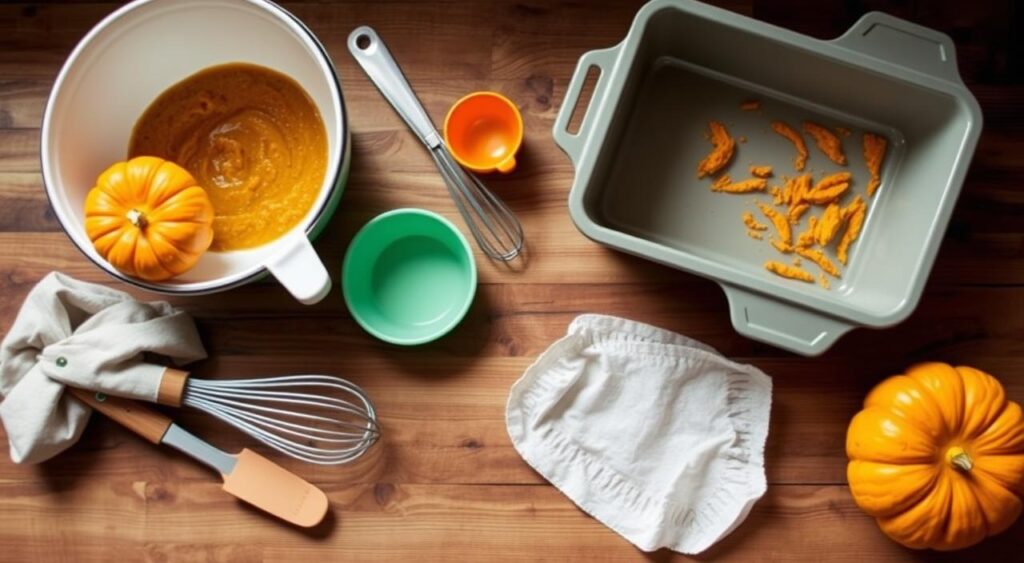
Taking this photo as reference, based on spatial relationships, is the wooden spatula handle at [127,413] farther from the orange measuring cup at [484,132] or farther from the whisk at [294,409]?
the orange measuring cup at [484,132]

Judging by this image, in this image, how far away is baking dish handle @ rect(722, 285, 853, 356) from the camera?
2.80ft

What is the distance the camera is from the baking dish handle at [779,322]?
853 mm

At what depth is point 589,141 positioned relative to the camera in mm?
864

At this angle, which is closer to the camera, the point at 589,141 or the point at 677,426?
the point at 589,141

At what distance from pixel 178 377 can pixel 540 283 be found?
16.5 inches

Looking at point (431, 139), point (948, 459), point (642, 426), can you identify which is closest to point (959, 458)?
point (948, 459)

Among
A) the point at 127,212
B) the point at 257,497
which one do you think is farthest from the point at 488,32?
the point at 257,497

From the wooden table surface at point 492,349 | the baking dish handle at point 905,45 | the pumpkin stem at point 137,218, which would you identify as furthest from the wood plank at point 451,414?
the baking dish handle at point 905,45

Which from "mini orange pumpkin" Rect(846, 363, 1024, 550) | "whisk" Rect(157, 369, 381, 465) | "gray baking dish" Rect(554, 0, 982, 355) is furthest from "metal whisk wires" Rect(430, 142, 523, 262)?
"mini orange pumpkin" Rect(846, 363, 1024, 550)

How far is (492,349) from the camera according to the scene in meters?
1.00

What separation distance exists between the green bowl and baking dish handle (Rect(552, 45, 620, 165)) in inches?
6.7

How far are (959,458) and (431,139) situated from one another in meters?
0.65

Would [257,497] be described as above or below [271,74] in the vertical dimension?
below

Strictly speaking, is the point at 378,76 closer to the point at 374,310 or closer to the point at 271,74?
the point at 271,74
